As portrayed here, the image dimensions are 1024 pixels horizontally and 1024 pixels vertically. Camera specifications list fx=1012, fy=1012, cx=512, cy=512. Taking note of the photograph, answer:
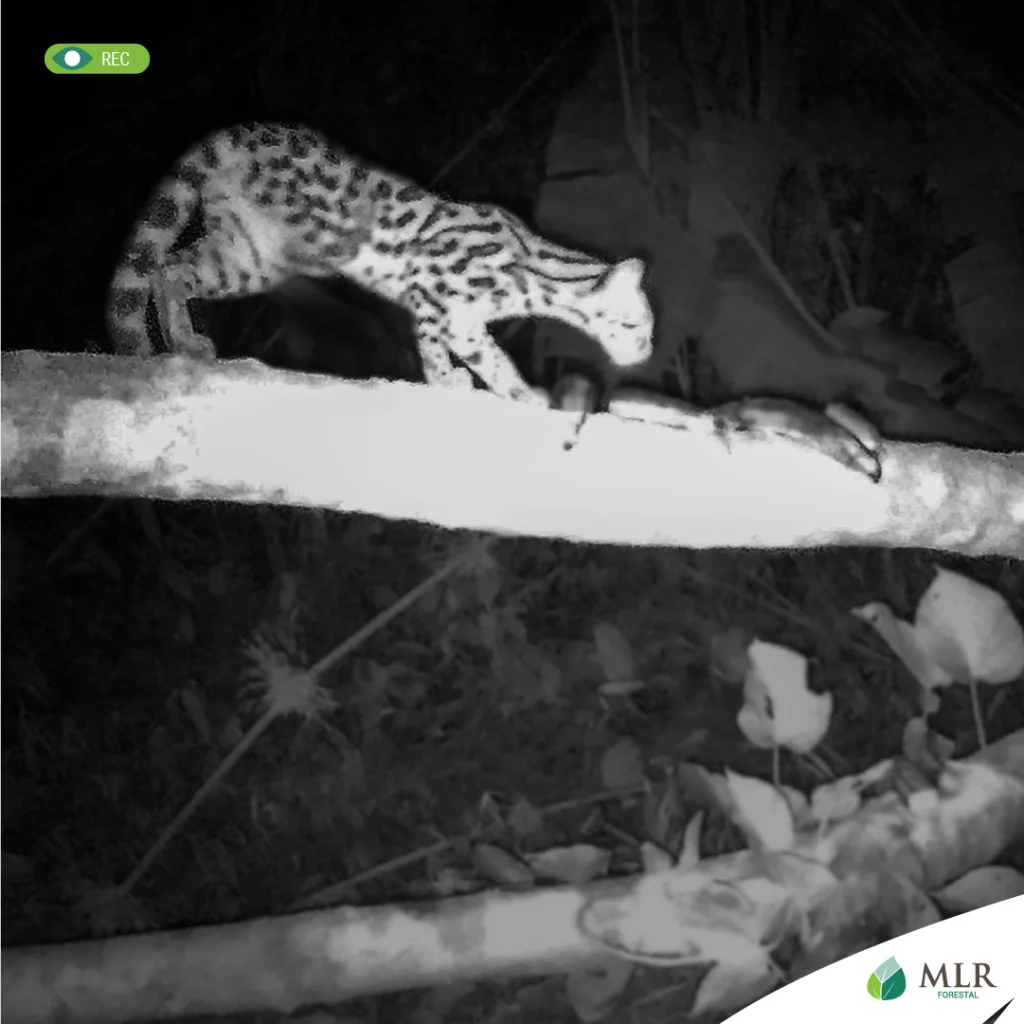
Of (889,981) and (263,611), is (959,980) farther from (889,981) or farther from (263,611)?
(263,611)

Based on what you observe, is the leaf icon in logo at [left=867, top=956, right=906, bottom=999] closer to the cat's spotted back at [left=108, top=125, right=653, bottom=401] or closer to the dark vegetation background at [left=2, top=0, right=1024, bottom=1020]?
the dark vegetation background at [left=2, top=0, right=1024, bottom=1020]

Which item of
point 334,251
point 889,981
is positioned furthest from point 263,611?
point 889,981

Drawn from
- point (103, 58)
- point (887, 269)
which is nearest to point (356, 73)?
point (103, 58)

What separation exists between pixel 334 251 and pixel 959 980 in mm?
1092

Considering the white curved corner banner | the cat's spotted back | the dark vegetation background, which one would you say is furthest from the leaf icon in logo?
the cat's spotted back

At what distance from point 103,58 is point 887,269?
0.92 meters

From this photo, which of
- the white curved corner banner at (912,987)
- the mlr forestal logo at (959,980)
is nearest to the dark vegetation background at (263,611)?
the white curved corner banner at (912,987)

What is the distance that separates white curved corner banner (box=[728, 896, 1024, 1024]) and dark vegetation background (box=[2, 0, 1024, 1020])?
261 mm

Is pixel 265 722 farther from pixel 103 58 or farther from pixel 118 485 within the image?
pixel 103 58

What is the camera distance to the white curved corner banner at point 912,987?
1.16 metres

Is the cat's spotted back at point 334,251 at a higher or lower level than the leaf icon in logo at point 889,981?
higher

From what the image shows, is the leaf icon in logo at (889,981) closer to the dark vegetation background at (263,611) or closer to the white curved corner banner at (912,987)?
the white curved corner banner at (912,987)

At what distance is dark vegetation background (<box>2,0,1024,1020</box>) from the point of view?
1140 millimetres

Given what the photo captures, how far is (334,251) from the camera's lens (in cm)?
113
